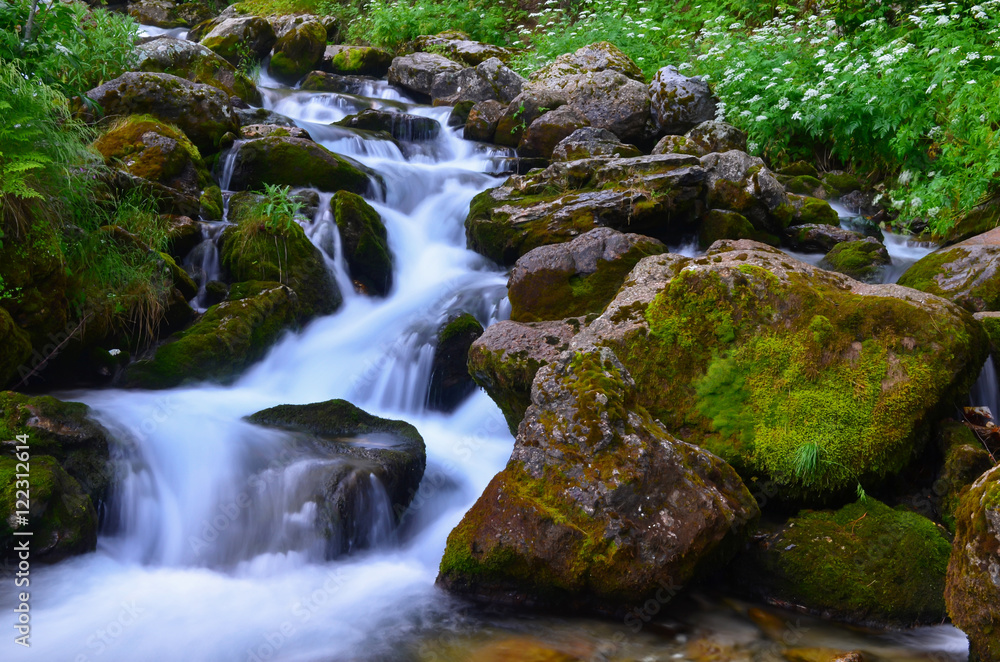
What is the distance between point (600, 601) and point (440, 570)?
0.98 m

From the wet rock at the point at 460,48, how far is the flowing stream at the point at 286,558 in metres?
12.1

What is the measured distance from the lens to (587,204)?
27.5 feet

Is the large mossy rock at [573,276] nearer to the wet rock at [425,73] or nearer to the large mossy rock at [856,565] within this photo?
the large mossy rock at [856,565]

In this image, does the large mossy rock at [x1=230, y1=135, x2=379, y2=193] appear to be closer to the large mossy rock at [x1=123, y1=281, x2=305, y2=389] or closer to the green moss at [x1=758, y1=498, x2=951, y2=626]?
the large mossy rock at [x1=123, y1=281, x2=305, y2=389]

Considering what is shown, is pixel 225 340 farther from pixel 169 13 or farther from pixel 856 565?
pixel 169 13

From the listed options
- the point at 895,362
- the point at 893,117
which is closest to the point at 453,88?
the point at 893,117

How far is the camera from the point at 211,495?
4758 millimetres

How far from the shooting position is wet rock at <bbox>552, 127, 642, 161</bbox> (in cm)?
1041

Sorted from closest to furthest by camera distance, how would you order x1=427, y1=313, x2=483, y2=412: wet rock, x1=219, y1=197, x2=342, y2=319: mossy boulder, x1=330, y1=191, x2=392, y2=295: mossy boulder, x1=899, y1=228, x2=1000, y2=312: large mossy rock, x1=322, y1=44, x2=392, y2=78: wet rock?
x1=899, y1=228, x2=1000, y2=312: large mossy rock → x1=427, y1=313, x2=483, y2=412: wet rock → x1=219, y1=197, x2=342, y2=319: mossy boulder → x1=330, y1=191, x2=392, y2=295: mossy boulder → x1=322, y1=44, x2=392, y2=78: wet rock

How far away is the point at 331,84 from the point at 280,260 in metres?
10.1

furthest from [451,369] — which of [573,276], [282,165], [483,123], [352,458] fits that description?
[483,123]

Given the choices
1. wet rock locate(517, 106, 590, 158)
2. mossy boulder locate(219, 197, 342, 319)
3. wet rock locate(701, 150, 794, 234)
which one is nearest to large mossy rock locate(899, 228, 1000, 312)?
wet rock locate(701, 150, 794, 234)

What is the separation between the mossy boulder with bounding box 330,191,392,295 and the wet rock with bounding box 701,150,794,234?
4240 millimetres

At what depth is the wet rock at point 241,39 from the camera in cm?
1719
